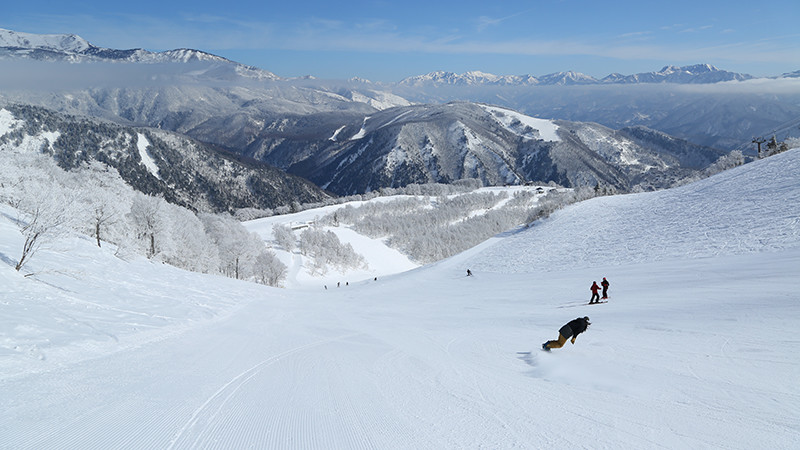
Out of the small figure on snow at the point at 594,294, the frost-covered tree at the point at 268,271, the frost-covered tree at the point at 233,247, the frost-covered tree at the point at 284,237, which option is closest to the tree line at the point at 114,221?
the frost-covered tree at the point at 268,271

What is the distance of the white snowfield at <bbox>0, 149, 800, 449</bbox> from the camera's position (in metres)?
6.75

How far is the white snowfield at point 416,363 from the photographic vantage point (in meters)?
6.75

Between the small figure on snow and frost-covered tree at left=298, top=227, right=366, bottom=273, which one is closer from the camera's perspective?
the small figure on snow

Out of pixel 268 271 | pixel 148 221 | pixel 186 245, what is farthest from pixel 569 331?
pixel 268 271

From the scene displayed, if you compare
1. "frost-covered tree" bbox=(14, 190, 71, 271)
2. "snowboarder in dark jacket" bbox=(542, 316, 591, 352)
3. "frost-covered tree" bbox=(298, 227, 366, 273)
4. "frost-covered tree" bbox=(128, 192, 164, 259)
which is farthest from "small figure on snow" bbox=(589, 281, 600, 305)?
"frost-covered tree" bbox=(298, 227, 366, 273)

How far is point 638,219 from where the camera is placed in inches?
1594

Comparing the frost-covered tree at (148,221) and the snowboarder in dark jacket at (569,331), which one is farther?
the frost-covered tree at (148,221)

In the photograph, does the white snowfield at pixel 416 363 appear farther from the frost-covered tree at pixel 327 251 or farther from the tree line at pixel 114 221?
the frost-covered tree at pixel 327 251

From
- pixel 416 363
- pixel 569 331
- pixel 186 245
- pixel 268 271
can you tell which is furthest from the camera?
pixel 268 271

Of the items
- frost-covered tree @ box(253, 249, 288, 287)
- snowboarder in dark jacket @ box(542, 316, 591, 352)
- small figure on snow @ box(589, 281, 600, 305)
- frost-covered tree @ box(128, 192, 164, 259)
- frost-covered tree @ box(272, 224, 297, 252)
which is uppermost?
frost-covered tree @ box(128, 192, 164, 259)

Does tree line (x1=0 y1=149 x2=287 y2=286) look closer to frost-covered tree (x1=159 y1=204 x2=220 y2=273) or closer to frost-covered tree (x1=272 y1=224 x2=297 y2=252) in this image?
frost-covered tree (x1=159 y1=204 x2=220 y2=273)

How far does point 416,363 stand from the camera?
11.6 m

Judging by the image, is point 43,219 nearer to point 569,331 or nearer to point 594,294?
point 569,331

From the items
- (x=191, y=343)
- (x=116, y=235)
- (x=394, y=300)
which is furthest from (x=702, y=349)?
(x=116, y=235)
